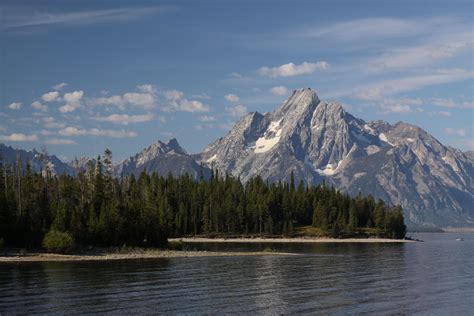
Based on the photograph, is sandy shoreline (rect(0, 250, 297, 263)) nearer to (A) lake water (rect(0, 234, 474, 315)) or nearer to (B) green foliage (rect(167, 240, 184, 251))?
(A) lake water (rect(0, 234, 474, 315))

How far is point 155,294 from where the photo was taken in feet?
266

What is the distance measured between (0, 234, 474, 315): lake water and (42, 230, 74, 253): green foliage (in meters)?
16.6

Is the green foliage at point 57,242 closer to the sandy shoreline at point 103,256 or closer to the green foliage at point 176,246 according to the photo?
the sandy shoreline at point 103,256

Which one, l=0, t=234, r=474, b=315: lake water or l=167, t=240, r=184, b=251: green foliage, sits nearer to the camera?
l=0, t=234, r=474, b=315: lake water

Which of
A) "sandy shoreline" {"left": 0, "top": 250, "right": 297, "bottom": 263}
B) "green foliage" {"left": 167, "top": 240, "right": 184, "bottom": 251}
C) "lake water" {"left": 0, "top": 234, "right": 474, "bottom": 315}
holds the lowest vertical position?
"lake water" {"left": 0, "top": 234, "right": 474, "bottom": 315}

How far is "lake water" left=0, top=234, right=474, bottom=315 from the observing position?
238ft

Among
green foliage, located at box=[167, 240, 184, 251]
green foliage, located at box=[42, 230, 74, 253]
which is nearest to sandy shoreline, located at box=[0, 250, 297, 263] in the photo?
green foliage, located at box=[42, 230, 74, 253]

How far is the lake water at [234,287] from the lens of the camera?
7250 cm

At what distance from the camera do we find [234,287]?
8981 centimetres

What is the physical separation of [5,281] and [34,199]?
74.1 meters

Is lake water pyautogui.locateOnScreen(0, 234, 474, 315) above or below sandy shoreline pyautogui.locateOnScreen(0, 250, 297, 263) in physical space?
below

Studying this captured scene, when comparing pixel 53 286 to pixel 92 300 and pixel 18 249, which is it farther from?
pixel 18 249

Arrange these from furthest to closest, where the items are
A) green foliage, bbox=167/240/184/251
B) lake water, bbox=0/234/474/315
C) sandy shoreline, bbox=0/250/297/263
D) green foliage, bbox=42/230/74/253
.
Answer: green foliage, bbox=167/240/184/251 < green foliage, bbox=42/230/74/253 < sandy shoreline, bbox=0/250/297/263 < lake water, bbox=0/234/474/315

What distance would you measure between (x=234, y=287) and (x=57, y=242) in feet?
202
